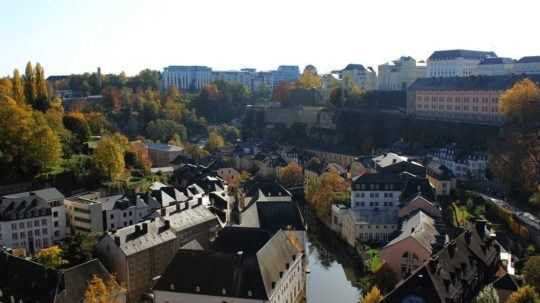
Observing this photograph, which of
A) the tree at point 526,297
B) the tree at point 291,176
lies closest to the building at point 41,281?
the tree at point 526,297

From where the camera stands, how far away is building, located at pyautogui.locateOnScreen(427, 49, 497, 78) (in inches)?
2863

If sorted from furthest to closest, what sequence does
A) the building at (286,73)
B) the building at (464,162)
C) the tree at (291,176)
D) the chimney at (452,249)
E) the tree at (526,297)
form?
the building at (286,73)
the tree at (291,176)
the building at (464,162)
the chimney at (452,249)
the tree at (526,297)

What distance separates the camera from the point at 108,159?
121 feet

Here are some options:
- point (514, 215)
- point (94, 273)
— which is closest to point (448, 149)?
Answer: point (514, 215)

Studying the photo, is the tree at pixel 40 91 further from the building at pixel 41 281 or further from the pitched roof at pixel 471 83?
the pitched roof at pixel 471 83

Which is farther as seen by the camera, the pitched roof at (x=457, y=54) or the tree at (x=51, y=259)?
the pitched roof at (x=457, y=54)

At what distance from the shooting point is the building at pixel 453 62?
7272 centimetres

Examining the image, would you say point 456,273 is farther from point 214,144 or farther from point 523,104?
point 214,144

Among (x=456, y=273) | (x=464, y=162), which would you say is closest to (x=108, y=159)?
(x=456, y=273)

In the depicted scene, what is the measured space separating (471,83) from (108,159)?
34151 mm

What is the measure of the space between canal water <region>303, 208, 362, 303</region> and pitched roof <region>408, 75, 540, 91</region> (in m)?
23.2

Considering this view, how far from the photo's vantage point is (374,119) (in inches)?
2357

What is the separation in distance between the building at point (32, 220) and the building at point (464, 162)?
90.6 ft

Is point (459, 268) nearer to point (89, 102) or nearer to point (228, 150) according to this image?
point (228, 150)
